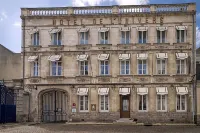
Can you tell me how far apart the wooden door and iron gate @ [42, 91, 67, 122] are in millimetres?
5797

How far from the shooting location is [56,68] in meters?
36.5

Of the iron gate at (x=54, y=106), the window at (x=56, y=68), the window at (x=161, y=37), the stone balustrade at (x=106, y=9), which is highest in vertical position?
the stone balustrade at (x=106, y=9)

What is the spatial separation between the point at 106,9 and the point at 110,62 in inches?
214

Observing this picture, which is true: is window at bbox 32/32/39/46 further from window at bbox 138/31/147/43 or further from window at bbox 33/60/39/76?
window at bbox 138/31/147/43

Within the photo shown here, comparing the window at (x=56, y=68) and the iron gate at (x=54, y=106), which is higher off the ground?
the window at (x=56, y=68)

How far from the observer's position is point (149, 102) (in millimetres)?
35125

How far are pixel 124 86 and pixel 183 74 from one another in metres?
5.86

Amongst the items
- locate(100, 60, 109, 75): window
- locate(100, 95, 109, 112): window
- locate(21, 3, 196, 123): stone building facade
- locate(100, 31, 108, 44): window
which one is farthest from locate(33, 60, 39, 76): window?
locate(100, 95, 109, 112): window

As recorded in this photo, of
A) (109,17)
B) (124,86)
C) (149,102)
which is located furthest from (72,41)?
(149,102)

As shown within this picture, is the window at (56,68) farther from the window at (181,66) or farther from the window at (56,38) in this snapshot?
the window at (181,66)

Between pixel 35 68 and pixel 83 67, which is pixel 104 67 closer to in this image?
pixel 83 67

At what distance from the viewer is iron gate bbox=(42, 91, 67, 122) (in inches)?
1452

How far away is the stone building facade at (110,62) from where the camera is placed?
35125mm

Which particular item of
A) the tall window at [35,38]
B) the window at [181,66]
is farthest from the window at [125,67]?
the tall window at [35,38]
